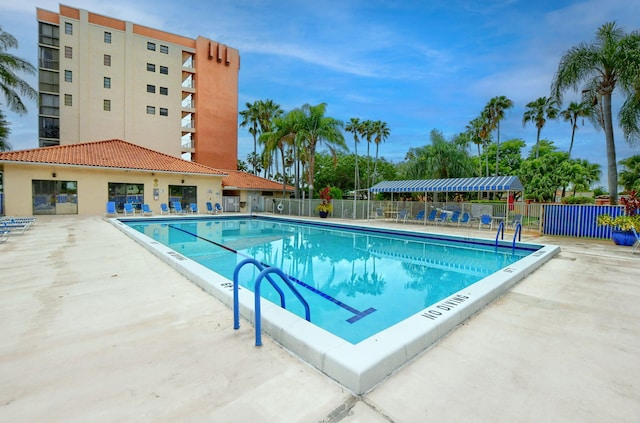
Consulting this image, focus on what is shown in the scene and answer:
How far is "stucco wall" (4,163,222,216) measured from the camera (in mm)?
18573

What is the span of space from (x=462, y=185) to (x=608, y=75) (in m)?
7.41

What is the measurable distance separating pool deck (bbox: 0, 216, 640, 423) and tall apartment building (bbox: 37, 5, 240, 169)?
32.4 m

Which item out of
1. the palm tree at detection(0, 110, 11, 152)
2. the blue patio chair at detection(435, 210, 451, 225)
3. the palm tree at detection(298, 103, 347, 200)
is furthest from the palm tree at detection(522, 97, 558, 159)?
the palm tree at detection(0, 110, 11, 152)

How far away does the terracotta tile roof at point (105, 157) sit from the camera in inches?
753

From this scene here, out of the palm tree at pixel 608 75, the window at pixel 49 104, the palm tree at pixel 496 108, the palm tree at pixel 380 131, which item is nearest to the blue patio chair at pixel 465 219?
the palm tree at pixel 608 75

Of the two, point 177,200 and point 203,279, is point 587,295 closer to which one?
point 203,279

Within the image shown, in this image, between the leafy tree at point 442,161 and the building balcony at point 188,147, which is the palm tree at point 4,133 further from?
the leafy tree at point 442,161

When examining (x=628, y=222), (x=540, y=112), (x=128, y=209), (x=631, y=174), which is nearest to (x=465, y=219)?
(x=628, y=222)

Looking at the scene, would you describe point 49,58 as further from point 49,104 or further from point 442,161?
point 442,161

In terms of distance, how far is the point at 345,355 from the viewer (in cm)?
268

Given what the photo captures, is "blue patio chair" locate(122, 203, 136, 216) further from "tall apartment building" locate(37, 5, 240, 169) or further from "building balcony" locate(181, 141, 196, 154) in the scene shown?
"building balcony" locate(181, 141, 196, 154)

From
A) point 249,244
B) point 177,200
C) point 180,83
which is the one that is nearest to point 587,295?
point 249,244

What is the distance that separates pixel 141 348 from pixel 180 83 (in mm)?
37570

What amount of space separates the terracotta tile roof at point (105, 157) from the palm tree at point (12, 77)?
9.33ft
